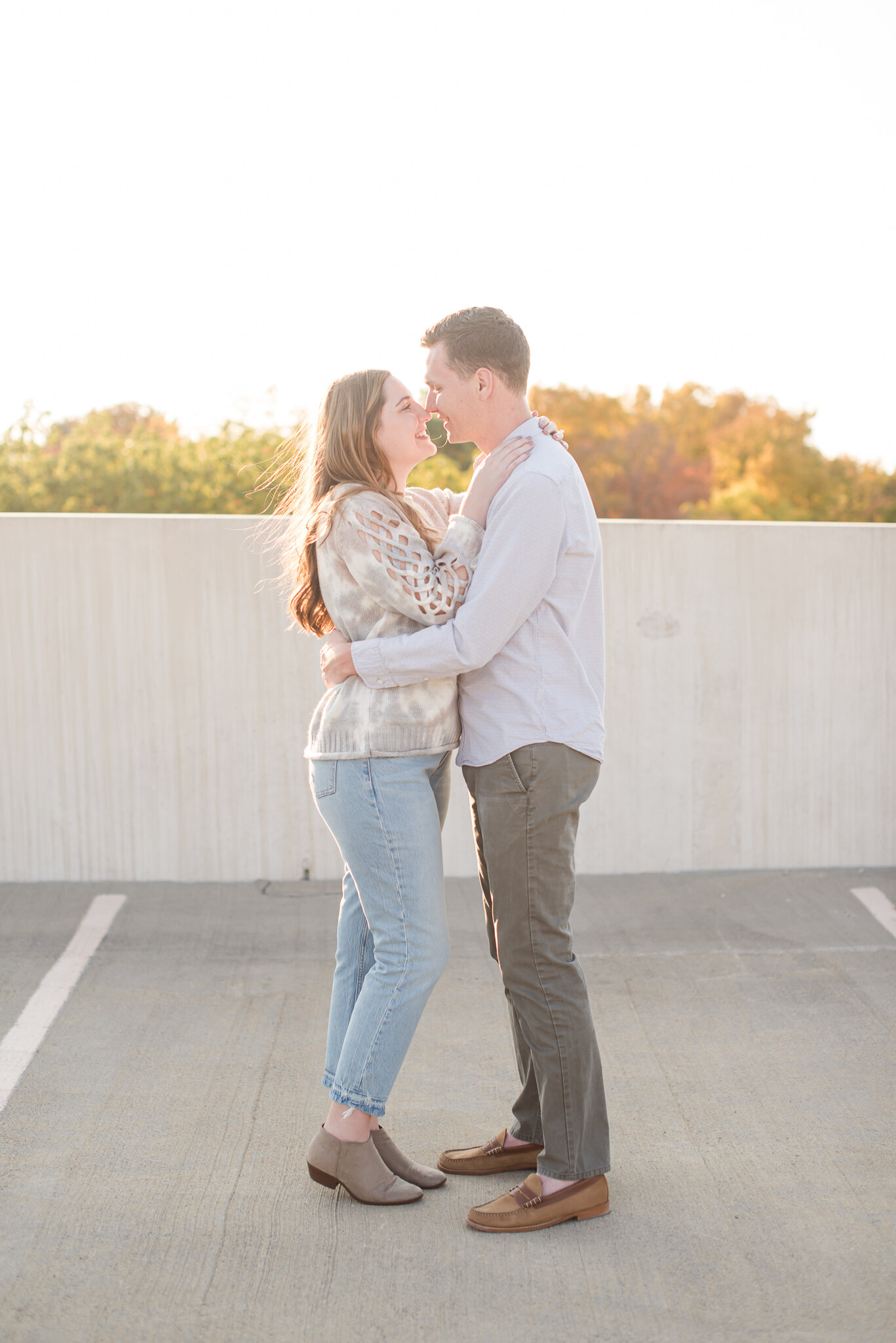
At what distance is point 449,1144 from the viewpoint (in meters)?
2.97

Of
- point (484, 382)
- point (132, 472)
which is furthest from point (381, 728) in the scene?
point (132, 472)

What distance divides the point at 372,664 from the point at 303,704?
286 centimetres

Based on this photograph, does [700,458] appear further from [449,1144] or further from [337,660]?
[337,660]

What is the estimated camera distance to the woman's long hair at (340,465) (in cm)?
258

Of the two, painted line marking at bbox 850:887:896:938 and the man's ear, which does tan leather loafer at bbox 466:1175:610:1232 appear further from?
painted line marking at bbox 850:887:896:938

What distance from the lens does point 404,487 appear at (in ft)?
9.05

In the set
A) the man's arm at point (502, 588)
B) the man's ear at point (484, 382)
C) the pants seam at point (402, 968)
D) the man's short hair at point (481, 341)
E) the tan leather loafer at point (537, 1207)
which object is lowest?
the tan leather loafer at point (537, 1207)

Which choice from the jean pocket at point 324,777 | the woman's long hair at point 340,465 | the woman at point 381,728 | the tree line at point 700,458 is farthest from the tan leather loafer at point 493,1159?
the tree line at point 700,458

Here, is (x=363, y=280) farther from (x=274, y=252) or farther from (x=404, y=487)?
(x=404, y=487)

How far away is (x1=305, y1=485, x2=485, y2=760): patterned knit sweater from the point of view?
2.48m

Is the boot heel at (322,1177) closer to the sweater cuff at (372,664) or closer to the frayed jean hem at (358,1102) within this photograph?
the frayed jean hem at (358,1102)

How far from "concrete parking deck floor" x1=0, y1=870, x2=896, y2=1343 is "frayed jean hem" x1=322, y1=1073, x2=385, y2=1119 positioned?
0.74 ft

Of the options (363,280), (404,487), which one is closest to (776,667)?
(404,487)

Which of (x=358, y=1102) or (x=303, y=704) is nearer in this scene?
(x=358, y=1102)
